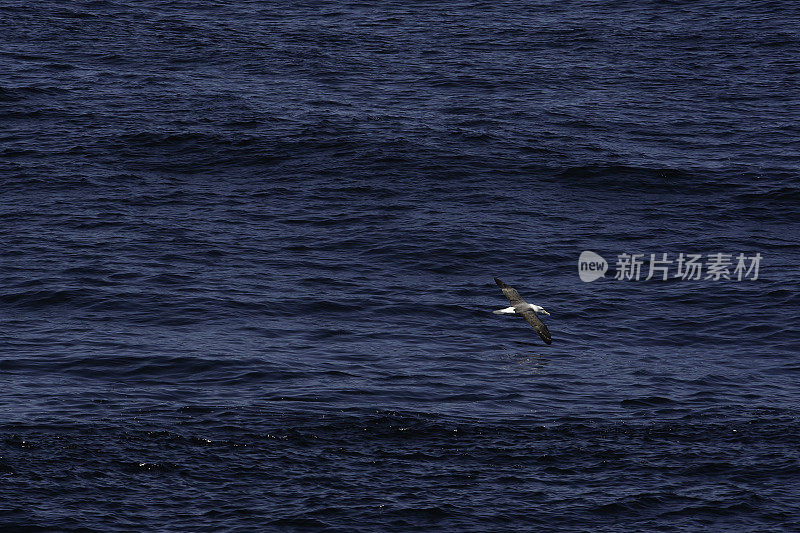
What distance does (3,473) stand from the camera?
43.2 m

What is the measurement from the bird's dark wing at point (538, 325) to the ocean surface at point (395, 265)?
261 centimetres

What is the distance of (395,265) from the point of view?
65.5 metres

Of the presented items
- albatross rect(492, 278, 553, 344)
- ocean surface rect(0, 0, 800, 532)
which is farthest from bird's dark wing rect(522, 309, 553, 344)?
ocean surface rect(0, 0, 800, 532)

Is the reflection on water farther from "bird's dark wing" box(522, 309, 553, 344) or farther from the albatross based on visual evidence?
"bird's dark wing" box(522, 309, 553, 344)

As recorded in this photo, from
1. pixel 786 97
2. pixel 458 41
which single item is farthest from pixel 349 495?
pixel 458 41

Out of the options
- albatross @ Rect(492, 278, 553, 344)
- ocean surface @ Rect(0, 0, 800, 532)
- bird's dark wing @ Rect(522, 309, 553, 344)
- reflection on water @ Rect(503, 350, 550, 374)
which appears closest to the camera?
ocean surface @ Rect(0, 0, 800, 532)

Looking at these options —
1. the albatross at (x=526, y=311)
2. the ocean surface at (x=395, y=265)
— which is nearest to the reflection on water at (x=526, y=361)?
the ocean surface at (x=395, y=265)

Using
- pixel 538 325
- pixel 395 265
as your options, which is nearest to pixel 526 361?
pixel 538 325

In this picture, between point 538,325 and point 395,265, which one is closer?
point 538,325

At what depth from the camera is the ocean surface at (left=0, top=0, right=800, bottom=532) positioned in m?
43.9

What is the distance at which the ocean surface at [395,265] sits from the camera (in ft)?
144

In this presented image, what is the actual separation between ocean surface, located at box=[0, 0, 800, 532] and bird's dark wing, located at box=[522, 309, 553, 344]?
2.61 metres

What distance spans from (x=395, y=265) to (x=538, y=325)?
1614 centimetres

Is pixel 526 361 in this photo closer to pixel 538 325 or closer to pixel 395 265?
pixel 538 325
